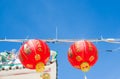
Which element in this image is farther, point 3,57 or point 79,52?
point 3,57

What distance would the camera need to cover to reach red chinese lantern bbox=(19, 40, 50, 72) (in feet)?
51.7

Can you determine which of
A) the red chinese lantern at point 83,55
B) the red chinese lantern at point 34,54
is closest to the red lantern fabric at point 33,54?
the red chinese lantern at point 34,54

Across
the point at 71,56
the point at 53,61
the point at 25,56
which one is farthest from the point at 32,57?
the point at 53,61

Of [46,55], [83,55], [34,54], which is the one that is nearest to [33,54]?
[34,54]

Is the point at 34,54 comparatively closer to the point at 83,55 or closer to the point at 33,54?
the point at 33,54

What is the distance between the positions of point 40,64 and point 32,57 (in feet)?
1.15

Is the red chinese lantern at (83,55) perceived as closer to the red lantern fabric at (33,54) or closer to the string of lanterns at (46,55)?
the string of lanterns at (46,55)

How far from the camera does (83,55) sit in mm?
15961

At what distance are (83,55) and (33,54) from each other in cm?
164

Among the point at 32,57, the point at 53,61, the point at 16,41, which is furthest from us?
the point at 53,61

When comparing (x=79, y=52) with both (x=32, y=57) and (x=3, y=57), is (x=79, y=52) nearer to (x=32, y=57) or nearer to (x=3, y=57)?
(x=32, y=57)

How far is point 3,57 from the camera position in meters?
34.2

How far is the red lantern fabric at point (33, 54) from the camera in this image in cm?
1577

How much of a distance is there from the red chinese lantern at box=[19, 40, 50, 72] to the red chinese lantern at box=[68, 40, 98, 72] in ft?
2.84
